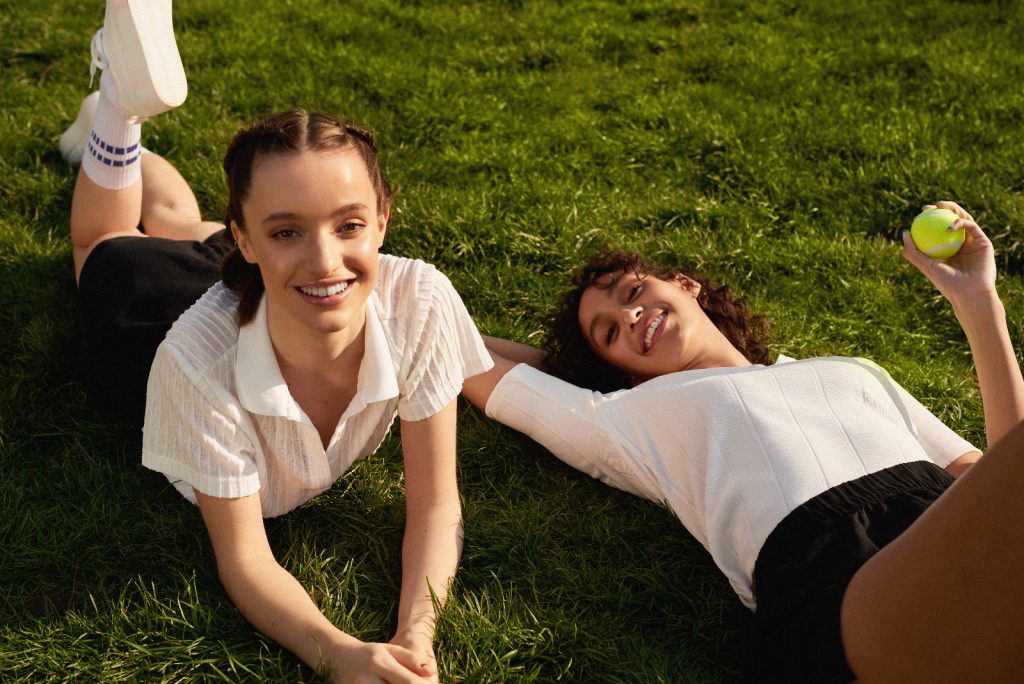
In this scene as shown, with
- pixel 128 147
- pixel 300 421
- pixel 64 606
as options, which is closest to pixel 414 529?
pixel 300 421

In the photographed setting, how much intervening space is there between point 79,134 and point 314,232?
2.63 metres

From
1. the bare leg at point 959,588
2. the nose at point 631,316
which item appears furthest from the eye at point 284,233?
the bare leg at point 959,588

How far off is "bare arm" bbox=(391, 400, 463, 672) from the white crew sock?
167 cm

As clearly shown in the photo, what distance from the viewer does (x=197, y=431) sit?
7.80 feet

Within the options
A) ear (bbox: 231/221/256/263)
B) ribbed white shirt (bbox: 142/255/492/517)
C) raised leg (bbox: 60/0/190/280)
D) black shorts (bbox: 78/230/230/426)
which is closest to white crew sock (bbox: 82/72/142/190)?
raised leg (bbox: 60/0/190/280)

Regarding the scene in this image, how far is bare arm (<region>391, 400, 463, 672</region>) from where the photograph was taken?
2639mm

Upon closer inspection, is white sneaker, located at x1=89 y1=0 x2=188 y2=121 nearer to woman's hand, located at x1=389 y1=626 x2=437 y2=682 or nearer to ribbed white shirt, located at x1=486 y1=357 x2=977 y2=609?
ribbed white shirt, located at x1=486 y1=357 x2=977 y2=609

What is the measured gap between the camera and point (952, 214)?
301 centimetres

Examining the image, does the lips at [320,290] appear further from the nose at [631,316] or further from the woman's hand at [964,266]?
the woman's hand at [964,266]

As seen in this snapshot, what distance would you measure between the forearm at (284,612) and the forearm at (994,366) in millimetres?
2006

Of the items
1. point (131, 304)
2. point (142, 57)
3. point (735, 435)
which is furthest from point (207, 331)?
point (735, 435)

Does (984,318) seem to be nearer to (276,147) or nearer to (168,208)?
(276,147)

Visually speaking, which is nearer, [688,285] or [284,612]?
[284,612]

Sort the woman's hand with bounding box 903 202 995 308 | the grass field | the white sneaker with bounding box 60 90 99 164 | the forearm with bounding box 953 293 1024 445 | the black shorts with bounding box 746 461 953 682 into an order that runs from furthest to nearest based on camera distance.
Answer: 1. the white sneaker with bounding box 60 90 99 164
2. the woman's hand with bounding box 903 202 995 308
3. the forearm with bounding box 953 293 1024 445
4. the grass field
5. the black shorts with bounding box 746 461 953 682
